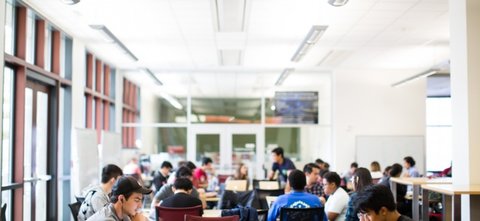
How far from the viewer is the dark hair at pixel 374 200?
9.12ft

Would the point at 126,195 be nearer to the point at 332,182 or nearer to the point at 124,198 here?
the point at 124,198

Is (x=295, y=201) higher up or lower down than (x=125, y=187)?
lower down

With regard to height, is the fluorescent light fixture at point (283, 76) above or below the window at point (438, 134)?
above

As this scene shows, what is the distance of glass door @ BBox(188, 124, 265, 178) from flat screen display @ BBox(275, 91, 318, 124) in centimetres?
68

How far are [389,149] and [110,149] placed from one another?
6.34m

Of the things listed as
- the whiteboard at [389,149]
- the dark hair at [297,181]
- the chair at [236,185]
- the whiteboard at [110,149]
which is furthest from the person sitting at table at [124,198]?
the whiteboard at [389,149]

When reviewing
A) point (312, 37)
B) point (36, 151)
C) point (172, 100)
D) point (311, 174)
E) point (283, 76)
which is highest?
point (312, 37)

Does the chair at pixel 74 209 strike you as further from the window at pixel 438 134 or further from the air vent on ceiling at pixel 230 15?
the window at pixel 438 134

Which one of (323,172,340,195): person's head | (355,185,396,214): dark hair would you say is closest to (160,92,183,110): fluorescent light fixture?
(323,172,340,195): person's head

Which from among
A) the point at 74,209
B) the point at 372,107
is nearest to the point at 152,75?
the point at 372,107

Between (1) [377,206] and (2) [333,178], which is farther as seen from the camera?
(2) [333,178]

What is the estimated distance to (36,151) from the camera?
8.20 m

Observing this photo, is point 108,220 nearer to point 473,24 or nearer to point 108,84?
point 473,24

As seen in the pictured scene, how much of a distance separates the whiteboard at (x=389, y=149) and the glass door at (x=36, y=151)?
23.8 ft
